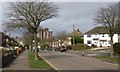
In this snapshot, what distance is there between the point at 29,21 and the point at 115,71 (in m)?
20.0

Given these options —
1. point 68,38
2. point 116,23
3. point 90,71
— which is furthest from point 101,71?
point 68,38

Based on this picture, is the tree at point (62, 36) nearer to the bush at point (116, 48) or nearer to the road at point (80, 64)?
the bush at point (116, 48)

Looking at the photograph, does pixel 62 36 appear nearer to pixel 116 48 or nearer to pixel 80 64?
pixel 116 48

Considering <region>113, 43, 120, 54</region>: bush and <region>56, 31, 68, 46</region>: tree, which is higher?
<region>56, 31, 68, 46</region>: tree

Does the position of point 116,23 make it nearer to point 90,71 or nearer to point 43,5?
point 43,5

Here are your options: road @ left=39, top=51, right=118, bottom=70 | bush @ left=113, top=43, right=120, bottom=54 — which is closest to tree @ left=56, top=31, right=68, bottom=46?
bush @ left=113, top=43, right=120, bottom=54

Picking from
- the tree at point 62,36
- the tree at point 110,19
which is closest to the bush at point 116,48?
the tree at point 110,19

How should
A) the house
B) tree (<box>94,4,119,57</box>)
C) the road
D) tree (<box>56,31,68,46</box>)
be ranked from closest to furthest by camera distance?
the road, tree (<box>94,4,119,57</box>), the house, tree (<box>56,31,68,46</box>)

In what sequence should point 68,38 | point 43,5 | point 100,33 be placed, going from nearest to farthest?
point 43,5
point 100,33
point 68,38

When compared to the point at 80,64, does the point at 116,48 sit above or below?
above

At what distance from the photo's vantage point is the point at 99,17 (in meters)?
47.0

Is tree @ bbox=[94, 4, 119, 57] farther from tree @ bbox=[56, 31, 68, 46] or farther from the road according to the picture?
tree @ bbox=[56, 31, 68, 46]

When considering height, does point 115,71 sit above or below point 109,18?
below

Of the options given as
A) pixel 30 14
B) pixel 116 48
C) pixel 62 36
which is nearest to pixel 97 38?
pixel 62 36
